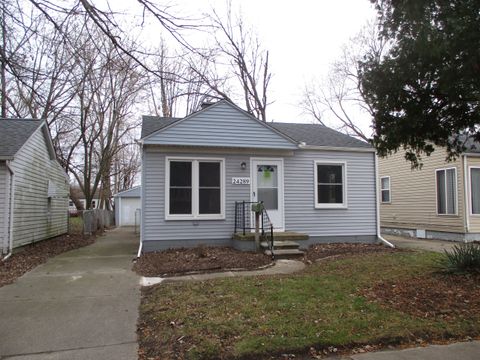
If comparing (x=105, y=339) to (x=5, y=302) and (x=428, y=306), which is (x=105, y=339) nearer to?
(x=5, y=302)

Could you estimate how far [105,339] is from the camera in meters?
4.76

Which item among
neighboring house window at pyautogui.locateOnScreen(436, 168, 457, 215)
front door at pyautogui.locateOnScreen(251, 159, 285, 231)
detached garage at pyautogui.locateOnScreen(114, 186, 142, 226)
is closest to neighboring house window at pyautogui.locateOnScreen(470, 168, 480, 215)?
neighboring house window at pyautogui.locateOnScreen(436, 168, 457, 215)

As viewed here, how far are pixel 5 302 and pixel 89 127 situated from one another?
20465mm

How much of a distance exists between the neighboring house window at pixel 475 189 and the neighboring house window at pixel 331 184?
5.40m

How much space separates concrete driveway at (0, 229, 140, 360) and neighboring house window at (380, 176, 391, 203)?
43.8 feet

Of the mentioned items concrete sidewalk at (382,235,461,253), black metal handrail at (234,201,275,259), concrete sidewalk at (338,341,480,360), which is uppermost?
black metal handrail at (234,201,275,259)

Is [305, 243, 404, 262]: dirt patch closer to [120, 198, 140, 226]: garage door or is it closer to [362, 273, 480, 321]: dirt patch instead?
[362, 273, 480, 321]: dirt patch

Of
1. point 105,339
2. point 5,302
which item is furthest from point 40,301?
point 105,339

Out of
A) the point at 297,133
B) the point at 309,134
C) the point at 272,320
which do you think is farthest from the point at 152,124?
the point at 272,320

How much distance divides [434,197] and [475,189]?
149 centimetres

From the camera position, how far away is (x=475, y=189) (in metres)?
14.9

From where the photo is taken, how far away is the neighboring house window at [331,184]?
12.8 metres

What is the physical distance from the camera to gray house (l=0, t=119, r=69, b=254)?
11.0 m

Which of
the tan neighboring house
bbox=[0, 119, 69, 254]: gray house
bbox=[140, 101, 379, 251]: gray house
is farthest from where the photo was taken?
the tan neighboring house
